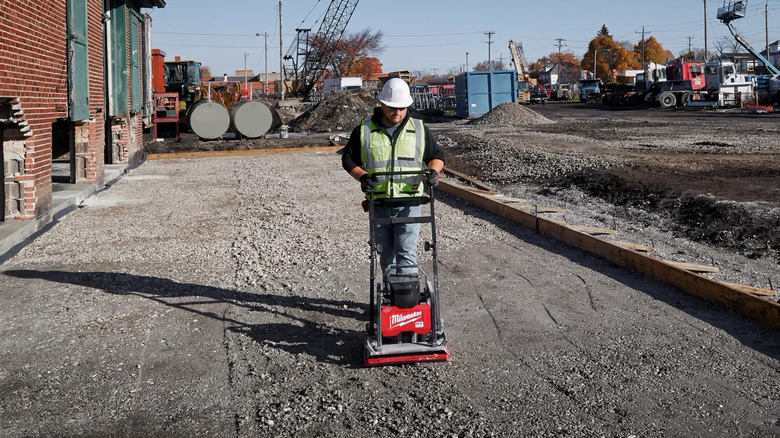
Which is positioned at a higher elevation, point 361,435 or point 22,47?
point 22,47

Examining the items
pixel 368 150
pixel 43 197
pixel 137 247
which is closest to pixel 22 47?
pixel 43 197

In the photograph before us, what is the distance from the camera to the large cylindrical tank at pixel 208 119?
88.8 feet

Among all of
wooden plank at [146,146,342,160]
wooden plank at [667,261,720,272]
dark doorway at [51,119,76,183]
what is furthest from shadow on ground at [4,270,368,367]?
wooden plank at [146,146,342,160]

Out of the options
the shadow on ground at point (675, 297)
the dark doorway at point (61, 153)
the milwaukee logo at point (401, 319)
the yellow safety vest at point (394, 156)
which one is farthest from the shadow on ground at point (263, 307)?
the dark doorway at point (61, 153)

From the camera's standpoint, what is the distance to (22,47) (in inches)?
404

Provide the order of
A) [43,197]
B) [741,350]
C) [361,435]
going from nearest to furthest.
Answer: [361,435], [741,350], [43,197]

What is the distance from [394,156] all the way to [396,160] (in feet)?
0.11

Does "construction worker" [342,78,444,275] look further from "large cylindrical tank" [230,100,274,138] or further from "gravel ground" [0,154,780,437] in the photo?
"large cylindrical tank" [230,100,274,138]

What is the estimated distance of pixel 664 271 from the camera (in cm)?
721

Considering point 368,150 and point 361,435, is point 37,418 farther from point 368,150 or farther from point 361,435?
point 368,150

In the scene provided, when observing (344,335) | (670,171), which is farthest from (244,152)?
(344,335)

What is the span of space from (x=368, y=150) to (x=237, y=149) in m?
19.7

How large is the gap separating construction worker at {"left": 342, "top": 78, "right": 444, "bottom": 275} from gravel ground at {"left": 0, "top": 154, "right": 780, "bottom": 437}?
2.76 ft

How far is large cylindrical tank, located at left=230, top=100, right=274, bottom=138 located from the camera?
27.6 meters
